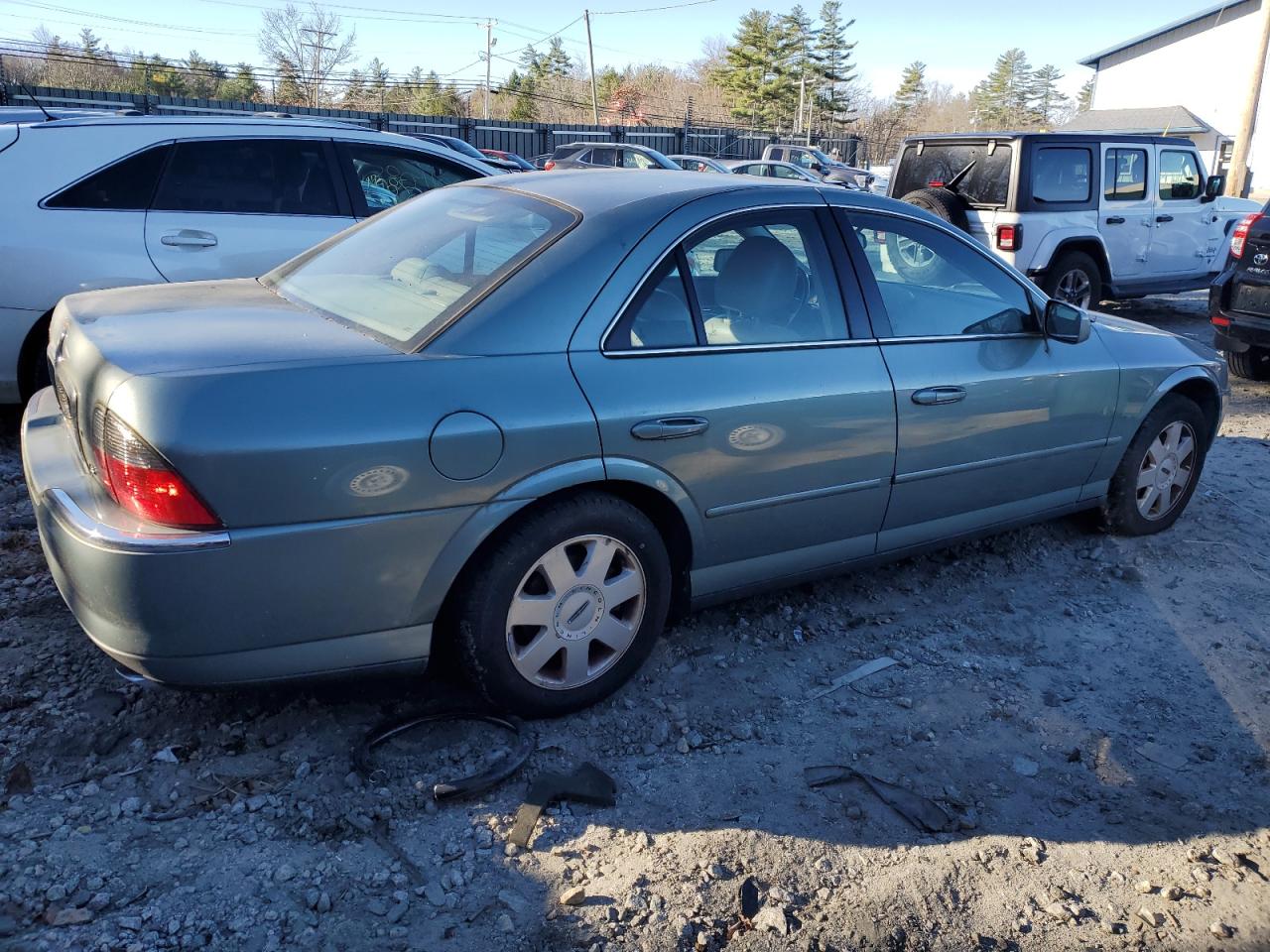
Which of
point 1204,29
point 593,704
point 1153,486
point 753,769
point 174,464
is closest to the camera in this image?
point 174,464

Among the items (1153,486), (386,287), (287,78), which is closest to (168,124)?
(386,287)

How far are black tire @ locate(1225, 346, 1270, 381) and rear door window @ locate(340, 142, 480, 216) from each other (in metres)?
6.41

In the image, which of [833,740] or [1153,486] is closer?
[833,740]

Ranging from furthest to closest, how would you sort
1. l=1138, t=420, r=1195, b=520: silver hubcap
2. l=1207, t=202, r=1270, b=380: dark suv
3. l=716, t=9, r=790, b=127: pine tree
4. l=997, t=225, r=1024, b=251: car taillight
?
l=716, t=9, r=790, b=127: pine tree
l=997, t=225, r=1024, b=251: car taillight
l=1207, t=202, r=1270, b=380: dark suv
l=1138, t=420, r=1195, b=520: silver hubcap

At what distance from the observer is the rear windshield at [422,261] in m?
3.04

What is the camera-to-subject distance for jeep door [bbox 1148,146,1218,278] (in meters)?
10.4

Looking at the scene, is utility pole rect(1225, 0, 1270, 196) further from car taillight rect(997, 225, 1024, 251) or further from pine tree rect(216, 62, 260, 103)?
pine tree rect(216, 62, 260, 103)

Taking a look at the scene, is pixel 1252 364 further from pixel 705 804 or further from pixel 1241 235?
pixel 705 804

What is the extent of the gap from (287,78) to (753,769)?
2425 inches

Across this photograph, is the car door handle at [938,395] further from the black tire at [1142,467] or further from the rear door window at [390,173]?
the rear door window at [390,173]

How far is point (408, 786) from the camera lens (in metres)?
2.83

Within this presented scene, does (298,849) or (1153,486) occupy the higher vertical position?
(1153,486)

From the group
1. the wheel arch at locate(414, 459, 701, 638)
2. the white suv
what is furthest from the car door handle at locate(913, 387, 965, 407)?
the white suv

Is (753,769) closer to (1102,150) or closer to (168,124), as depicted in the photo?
(168,124)
